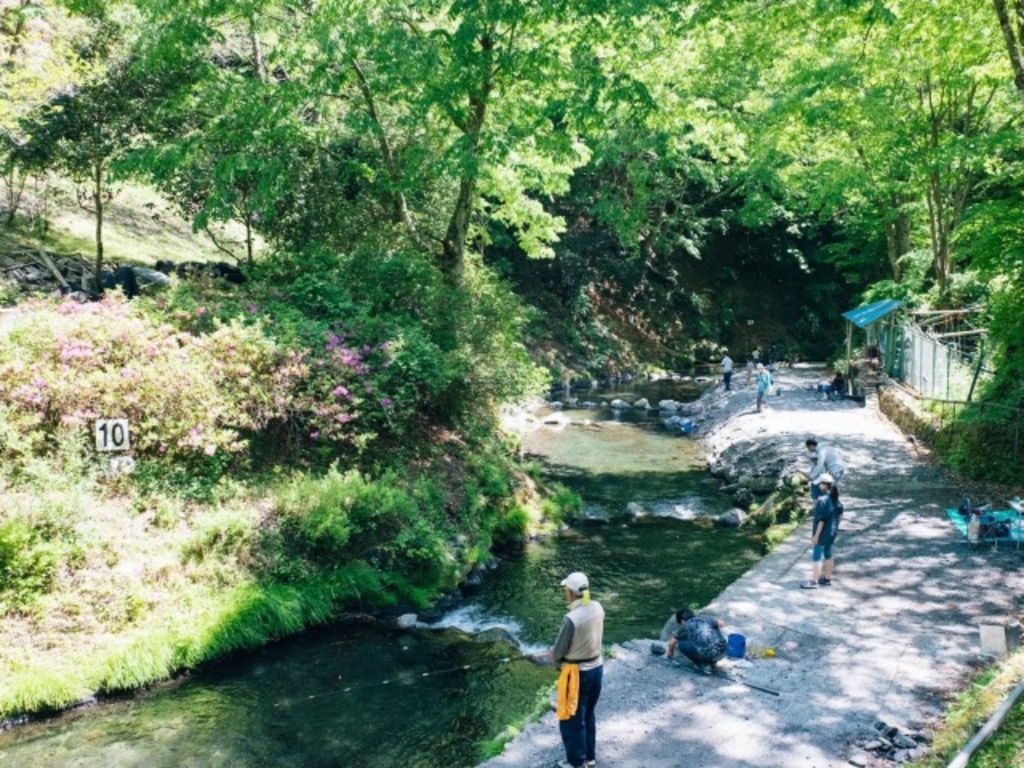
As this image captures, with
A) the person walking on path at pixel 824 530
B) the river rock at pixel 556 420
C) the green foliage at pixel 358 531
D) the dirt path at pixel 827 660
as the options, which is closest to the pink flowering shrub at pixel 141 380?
the green foliage at pixel 358 531

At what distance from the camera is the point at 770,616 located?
1083cm

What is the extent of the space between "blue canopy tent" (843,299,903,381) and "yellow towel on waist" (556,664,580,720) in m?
21.9

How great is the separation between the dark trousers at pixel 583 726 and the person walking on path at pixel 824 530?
572 cm

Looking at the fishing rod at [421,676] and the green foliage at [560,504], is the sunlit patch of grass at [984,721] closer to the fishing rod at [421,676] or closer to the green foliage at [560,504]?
the fishing rod at [421,676]

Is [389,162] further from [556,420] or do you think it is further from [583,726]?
[583,726]

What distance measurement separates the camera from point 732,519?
59.6 feet

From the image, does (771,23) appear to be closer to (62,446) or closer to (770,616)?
(770,616)

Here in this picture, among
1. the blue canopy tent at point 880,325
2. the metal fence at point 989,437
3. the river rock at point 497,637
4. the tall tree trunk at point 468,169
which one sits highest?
the tall tree trunk at point 468,169

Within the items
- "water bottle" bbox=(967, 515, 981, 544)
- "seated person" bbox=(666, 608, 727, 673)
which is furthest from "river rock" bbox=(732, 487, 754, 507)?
"seated person" bbox=(666, 608, 727, 673)

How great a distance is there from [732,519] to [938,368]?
7.57 m

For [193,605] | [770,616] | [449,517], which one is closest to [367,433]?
[449,517]

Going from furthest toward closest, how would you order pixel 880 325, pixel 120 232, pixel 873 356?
1. pixel 873 356
2. pixel 880 325
3. pixel 120 232

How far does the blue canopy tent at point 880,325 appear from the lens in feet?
84.9

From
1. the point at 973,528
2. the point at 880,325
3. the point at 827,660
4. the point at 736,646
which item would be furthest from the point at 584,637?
the point at 880,325
